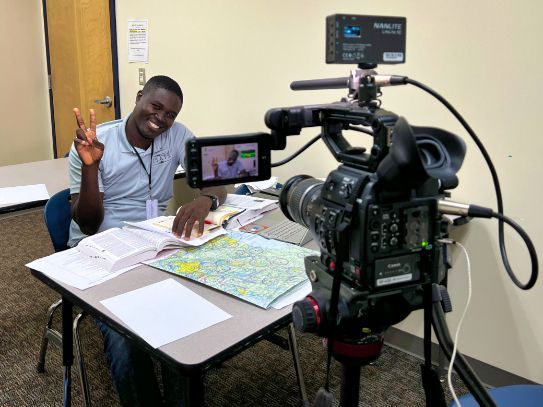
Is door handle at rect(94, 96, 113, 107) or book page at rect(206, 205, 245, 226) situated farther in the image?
door handle at rect(94, 96, 113, 107)

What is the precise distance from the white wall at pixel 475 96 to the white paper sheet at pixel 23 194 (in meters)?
1.06

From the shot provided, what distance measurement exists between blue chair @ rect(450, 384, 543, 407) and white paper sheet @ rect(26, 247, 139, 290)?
943 mm

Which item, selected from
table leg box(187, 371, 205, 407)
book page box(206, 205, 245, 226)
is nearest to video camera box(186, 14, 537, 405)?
table leg box(187, 371, 205, 407)

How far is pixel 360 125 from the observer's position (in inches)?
30.1

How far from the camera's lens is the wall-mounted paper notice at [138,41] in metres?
3.22

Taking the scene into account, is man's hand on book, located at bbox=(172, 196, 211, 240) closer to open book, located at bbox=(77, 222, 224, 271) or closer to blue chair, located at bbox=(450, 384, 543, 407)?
open book, located at bbox=(77, 222, 224, 271)

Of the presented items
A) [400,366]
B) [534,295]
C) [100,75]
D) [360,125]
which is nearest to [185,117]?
[100,75]

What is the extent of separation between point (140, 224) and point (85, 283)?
38cm

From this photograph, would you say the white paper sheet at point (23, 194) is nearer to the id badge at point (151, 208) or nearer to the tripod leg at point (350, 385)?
the id badge at point (151, 208)

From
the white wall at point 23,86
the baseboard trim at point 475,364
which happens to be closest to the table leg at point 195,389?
the baseboard trim at point 475,364

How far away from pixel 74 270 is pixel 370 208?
993mm

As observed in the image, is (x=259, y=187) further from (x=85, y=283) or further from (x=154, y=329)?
(x=154, y=329)

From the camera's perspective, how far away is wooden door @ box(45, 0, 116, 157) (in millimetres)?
3490

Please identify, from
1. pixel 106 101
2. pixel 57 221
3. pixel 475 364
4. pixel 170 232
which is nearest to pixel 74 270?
pixel 170 232
